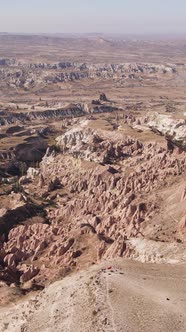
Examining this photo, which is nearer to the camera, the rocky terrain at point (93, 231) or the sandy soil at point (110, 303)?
the sandy soil at point (110, 303)

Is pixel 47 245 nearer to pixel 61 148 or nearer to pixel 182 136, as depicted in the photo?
pixel 61 148

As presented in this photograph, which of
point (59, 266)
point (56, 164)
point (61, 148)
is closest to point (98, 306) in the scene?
point (59, 266)

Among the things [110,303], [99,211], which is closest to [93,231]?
[99,211]

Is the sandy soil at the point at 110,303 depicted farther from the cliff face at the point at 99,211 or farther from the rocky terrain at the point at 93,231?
the cliff face at the point at 99,211

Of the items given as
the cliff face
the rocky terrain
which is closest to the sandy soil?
the rocky terrain

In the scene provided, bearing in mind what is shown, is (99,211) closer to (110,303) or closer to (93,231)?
(93,231)

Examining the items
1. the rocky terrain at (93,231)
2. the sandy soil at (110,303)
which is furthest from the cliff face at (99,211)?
the sandy soil at (110,303)

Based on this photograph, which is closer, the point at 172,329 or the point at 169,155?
the point at 172,329

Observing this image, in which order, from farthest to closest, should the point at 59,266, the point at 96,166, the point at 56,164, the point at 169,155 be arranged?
1. the point at 56,164
2. the point at 96,166
3. the point at 169,155
4. the point at 59,266
